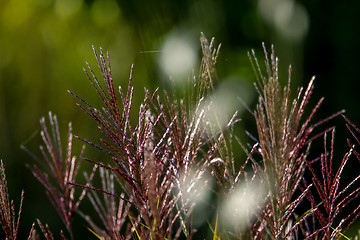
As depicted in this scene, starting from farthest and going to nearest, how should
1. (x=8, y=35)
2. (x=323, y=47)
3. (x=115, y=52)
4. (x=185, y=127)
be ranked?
(x=8, y=35) < (x=323, y=47) < (x=115, y=52) < (x=185, y=127)

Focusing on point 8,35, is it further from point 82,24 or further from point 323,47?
point 323,47

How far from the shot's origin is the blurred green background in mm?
3301

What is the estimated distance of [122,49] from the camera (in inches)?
128

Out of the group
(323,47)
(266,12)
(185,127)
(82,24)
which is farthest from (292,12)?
(185,127)

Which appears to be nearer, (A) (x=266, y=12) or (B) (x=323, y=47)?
(A) (x=266, y=12)

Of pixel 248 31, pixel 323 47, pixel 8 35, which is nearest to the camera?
pixel 248 31

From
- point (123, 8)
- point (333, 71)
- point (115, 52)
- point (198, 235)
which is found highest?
point (123, 8)

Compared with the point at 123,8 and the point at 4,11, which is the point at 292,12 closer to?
the point at 123,8

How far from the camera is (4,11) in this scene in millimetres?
4039

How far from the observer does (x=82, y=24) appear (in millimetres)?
3670

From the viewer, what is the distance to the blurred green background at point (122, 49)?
130 inches

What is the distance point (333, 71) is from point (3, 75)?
97.9 inches

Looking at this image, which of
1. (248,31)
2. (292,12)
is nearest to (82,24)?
(248,31)

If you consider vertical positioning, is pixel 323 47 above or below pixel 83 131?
above
